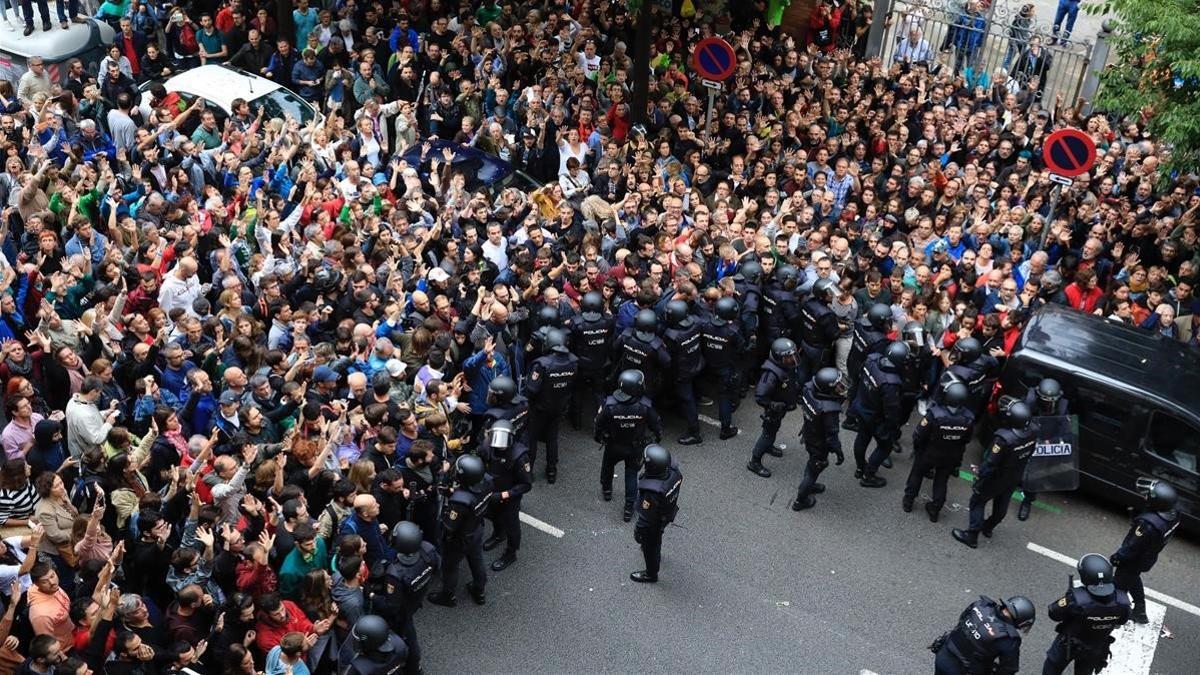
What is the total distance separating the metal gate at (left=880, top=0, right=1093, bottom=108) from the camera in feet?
59.6

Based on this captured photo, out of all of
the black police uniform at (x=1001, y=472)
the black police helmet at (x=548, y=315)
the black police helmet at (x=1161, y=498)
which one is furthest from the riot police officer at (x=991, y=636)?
the black police helmet at (x=548, y=315)

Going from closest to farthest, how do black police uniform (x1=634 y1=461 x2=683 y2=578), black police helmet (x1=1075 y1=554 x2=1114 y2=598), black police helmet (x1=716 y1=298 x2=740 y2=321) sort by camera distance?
black police helmet (x1=1075 y1=554 x2=1114 y2=598) → black police uniform (x1=634 y1=461 x2=683 y2=578) → black police helmet (x1=716 y1=298 x2=740 y2=321)

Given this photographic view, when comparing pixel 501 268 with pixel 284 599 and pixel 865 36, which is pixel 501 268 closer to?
pixel 284 599

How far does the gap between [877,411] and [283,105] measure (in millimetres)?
8775

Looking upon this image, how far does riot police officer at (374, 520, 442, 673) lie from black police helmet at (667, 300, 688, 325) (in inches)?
147

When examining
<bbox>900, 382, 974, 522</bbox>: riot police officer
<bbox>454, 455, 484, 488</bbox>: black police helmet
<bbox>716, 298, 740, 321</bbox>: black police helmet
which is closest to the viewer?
<bbox>454, 455, 484, 488</bbox>: black police helmet

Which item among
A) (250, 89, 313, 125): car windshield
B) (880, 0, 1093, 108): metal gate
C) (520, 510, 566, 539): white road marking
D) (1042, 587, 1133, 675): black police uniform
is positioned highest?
(880, 0, 1093, 108): metal gate

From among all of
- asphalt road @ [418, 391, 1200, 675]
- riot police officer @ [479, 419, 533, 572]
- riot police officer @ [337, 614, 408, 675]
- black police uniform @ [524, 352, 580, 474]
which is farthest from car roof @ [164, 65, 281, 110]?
riot police officer @ [337, 614, 408, 675]

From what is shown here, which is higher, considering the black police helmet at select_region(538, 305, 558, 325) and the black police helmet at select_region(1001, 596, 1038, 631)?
the black police helmet at select_region(538, 305, 558, 325)

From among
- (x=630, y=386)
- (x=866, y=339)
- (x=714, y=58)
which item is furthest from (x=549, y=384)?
(x=714, y=58)

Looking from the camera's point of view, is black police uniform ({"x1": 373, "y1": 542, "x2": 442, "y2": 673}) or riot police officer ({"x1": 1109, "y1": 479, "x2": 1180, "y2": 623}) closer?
black police uniform ({"x1": 373, "y1": 542, "x2": 442, "y2": 673})

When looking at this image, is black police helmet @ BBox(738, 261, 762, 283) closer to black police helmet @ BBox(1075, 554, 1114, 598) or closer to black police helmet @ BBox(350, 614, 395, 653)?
black police helmet @ BBox(1075, 554, 1114, 598)

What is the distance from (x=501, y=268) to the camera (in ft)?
39.7

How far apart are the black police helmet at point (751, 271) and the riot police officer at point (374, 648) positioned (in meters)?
5.80
